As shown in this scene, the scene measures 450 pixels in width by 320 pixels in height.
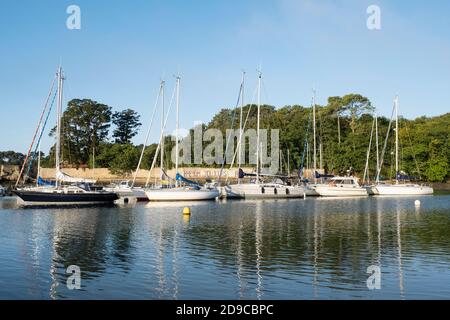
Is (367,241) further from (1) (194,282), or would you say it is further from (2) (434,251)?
(1) (194,282)

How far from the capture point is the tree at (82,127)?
10062cm

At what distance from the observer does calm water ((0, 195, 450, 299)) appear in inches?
622

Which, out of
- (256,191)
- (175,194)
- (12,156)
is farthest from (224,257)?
(12,156)

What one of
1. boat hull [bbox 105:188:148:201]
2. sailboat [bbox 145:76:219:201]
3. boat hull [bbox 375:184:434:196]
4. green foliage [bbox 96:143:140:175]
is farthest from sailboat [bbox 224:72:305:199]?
green foliage [bbox 96:143:140:175]

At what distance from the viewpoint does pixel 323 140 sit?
10356cm

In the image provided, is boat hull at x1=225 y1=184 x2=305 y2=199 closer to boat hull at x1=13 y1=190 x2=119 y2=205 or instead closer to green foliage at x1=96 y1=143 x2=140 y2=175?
boat hull at x1=13 y1=190 x2=119 y2=205

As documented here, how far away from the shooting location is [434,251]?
22844 mm

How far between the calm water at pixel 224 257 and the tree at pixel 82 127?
213 ft

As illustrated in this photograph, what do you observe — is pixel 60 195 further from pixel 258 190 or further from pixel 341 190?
pixel 341 190

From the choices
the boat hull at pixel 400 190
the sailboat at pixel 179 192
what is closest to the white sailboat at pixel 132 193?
the sailboat at pixel 179 192

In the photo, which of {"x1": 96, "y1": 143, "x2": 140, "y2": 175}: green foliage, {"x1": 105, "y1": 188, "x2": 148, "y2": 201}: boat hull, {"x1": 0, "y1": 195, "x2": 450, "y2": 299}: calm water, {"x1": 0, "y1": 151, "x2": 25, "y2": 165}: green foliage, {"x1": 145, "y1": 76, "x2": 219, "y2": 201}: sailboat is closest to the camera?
{"x1": 0, "y1": 195, "x2": 450, "y2": 299}: calm water

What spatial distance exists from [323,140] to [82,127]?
47535mm

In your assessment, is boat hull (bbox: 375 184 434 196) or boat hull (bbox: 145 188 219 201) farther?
boat hull (bbox: 375 184 434 196)
